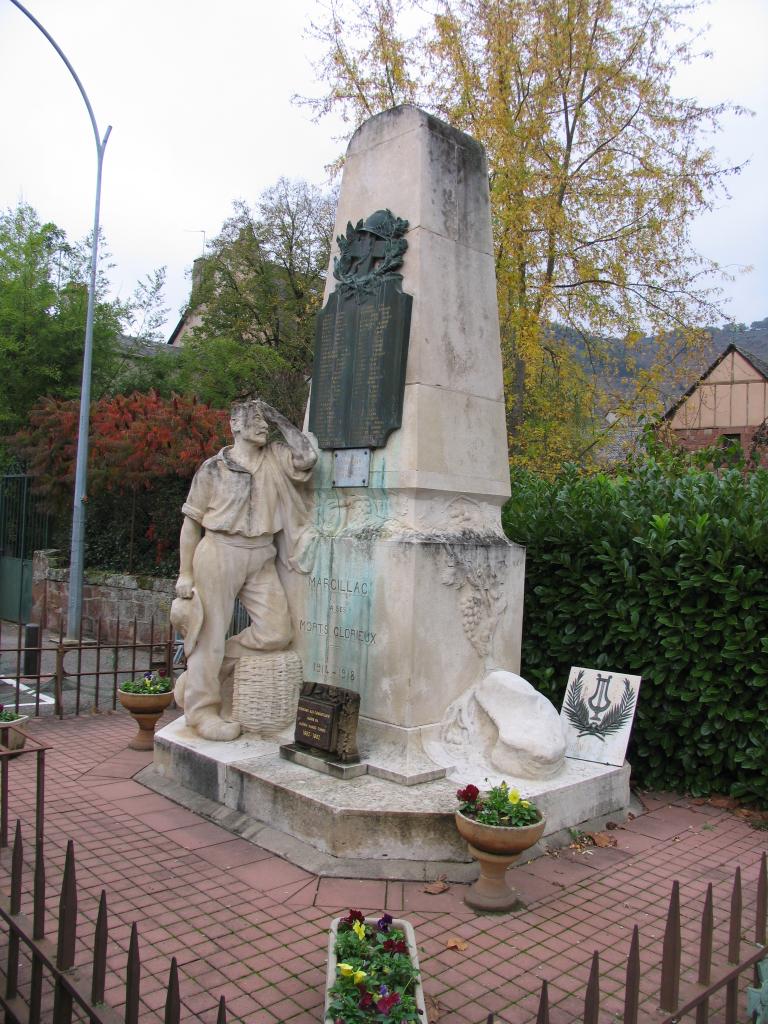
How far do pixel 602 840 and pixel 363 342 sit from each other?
12.0 feet

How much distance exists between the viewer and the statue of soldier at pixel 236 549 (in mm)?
5828

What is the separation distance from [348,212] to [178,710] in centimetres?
547

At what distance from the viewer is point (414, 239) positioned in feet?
18.5

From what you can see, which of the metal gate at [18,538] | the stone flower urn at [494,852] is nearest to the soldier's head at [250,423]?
the stone flower urn at [494,852]

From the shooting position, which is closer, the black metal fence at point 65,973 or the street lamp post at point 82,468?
the black metal fence at point 65,973

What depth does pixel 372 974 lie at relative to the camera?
2947 mm

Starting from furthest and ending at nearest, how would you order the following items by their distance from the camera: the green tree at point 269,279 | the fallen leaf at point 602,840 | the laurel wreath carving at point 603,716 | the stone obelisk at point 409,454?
the green tree at point 269,279 → the laurel wreath carving at point 603,716 → the stone obelisk at point 409,454 → the fallen leaf at point 602,840

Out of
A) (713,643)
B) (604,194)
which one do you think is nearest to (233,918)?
(713,643)

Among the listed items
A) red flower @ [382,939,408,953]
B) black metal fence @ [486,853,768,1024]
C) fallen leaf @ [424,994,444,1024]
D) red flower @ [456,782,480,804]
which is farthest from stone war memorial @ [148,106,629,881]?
black metal fence @ [486,853,768,1024]

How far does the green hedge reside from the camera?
5.82 meters

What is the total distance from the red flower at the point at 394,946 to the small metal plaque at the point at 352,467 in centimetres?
320

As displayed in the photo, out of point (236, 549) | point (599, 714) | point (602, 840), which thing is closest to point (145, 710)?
point (236, 549)

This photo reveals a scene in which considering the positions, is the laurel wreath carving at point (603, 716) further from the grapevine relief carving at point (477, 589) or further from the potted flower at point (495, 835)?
the potted flower at point (495, 835)

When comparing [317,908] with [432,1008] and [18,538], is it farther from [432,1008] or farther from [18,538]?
[18,538]
